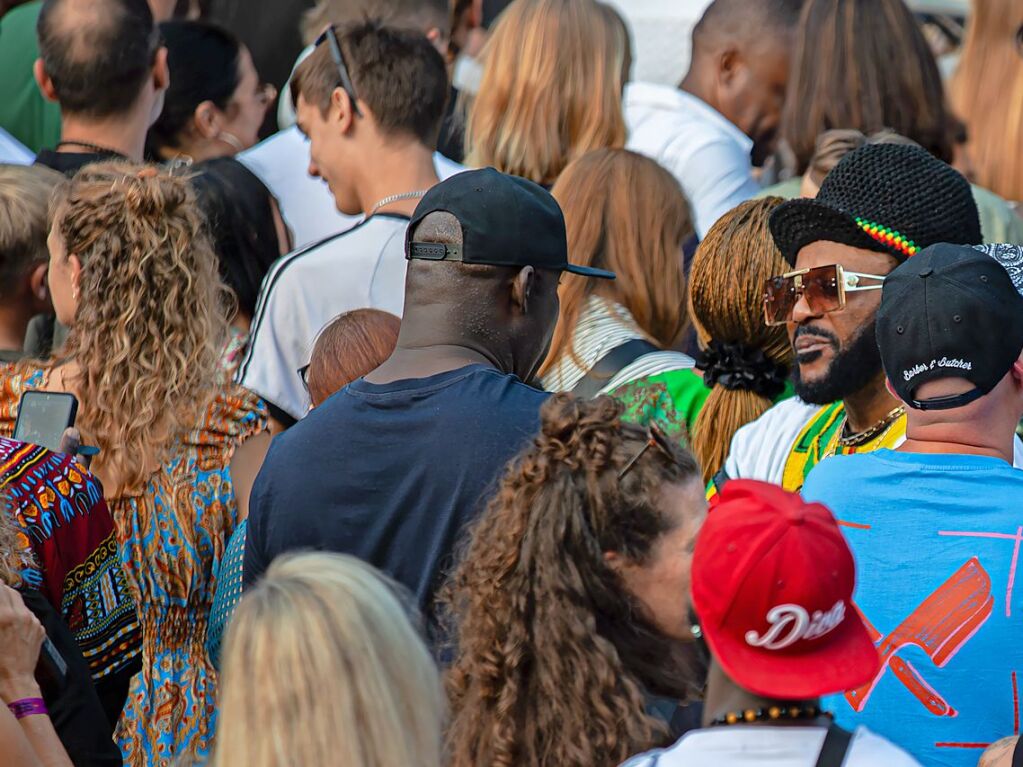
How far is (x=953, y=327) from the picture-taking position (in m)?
2.93

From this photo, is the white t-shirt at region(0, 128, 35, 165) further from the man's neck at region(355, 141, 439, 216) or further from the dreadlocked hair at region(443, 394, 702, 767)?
the dreadlocked hair at region(443, 394, 702, 767)

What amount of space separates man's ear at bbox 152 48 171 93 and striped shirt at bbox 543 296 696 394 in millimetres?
1981

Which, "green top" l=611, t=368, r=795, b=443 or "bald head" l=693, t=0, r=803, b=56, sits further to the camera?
"bald head" l=693, t=0, r=803, b=56

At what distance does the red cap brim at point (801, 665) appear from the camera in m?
2.24

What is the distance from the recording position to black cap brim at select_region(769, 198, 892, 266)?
149 inches

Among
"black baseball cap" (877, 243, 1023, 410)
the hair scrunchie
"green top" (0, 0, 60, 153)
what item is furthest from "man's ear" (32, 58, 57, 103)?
"black baseball cap" (877, 243, 1023, 410)

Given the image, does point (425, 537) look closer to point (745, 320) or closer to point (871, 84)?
point (745, 320)

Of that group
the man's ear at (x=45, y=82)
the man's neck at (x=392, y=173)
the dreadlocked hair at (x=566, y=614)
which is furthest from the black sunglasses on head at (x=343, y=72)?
the dreadlocked hair at (x=566, y=614)

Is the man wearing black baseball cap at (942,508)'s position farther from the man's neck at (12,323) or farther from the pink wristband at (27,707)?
the man's neck at (12,323)

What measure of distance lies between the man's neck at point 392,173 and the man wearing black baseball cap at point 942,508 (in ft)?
6.87

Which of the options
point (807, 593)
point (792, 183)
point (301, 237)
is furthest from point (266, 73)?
point (807, 593)

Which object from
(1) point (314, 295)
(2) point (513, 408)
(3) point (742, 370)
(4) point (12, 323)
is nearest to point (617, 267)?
(3) point (742, 370)

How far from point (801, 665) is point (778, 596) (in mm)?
117

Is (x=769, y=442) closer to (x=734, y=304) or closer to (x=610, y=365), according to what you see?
(x=734, y=304)
